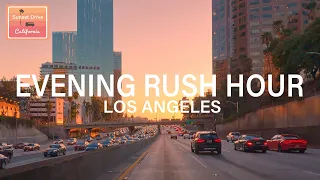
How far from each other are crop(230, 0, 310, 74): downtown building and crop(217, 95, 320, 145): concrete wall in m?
70.3

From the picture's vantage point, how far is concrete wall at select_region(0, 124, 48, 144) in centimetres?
8769

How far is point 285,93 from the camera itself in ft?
267

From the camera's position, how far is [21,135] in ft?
323

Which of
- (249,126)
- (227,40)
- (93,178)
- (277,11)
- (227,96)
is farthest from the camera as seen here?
(227,40)

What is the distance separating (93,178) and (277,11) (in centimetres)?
14364

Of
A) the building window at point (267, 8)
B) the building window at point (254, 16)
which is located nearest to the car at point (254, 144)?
the building window at point (254, 16)

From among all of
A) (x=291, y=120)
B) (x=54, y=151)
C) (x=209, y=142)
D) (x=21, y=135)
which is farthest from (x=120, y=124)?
(x=209, y=142)

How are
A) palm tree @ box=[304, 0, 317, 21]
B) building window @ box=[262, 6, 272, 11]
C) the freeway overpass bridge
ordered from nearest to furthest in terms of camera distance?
palm tree @ box=[304, 0, 317, 21]
the freeway overpass bridge
building window @ box=[262, 6, 272, 11]

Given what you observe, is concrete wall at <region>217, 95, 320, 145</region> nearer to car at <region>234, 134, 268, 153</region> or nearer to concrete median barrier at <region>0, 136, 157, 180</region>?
car at <region>234, 134, 268, 153</region>

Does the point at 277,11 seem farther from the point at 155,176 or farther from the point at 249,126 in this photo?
the point at 155,176

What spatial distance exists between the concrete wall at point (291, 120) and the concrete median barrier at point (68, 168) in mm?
31040

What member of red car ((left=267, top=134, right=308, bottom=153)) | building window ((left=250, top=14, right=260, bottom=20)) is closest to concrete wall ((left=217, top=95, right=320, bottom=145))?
red car ((left=267, top=134, right=308, bottom=153))

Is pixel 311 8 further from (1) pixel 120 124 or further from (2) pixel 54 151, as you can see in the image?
(1) pixel 120 124

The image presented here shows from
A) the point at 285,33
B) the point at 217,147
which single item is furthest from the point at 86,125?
the point at 217,147
